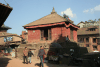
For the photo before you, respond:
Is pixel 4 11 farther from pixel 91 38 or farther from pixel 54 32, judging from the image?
pixel 91 38

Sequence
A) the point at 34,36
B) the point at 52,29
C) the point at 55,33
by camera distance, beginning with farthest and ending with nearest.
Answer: the point at 34,36 < the point at 52,29 < the point at 55,33

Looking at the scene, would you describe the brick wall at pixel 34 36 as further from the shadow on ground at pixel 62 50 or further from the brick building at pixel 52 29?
the shadow on ground at pixel 62 50

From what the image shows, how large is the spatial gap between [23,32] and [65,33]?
115 ft

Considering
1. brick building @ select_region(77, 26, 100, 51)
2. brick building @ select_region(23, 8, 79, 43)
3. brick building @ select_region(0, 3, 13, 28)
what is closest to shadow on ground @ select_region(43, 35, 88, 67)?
brick building @ select_region(23, 8, 79, 43)

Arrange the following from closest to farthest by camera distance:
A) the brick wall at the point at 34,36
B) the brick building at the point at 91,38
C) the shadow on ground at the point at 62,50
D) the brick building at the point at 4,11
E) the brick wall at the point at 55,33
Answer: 1. the brick building at the point at 4,11
2. the shadow on ground at the point at 62,50
3. the brick wall at the point at 55,33
4. the brick wall at the point at 34,36
5. the brick building at the point at 91,38

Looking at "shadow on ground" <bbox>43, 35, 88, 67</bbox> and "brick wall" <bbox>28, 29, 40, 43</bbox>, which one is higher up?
"brick wall" <bbox>28, 29, 40, 43</bbox>

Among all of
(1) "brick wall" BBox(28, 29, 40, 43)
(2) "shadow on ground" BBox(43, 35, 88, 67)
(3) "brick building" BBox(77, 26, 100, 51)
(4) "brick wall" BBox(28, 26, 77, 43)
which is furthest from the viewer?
(3) "brick building" BBox(77, 26, 100, 51)

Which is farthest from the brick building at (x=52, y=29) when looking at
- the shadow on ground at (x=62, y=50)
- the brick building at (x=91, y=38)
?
the brick building at (x=91, y=38)

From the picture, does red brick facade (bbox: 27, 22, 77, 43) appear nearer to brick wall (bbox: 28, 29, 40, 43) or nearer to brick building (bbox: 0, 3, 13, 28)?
brick wall (bbox: 28, 29, 40, 43)

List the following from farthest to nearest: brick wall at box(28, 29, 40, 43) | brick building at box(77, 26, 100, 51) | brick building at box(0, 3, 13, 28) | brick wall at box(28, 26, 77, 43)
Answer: brick building at box(77, 26, 100, 51) → brick wall at box(28, 29, 40, 43) → brick wall at box(28, 26, 77, 43) → brick building at box(0, 3, 13, 28)

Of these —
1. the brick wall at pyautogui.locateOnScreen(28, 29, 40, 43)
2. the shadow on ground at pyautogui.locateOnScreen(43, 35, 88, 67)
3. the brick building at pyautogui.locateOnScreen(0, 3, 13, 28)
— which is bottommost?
the shadow on ground at pyautogui.locateOnScreen(43, 35, 88, 67)

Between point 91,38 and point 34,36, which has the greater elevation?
point 34,36

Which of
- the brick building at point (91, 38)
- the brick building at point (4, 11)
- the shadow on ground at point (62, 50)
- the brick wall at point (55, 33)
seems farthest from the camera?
the brick building at point (91, 38)

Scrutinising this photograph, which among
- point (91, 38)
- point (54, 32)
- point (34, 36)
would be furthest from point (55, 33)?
point (91, 38)
